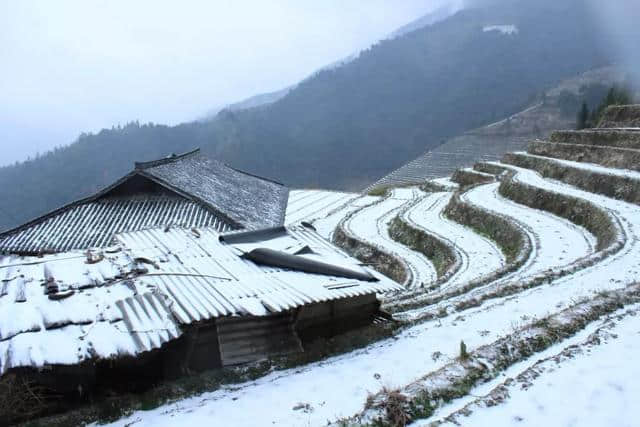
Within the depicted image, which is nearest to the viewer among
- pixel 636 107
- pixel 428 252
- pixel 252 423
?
pixel 252 423

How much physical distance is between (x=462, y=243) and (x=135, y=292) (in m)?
13.8

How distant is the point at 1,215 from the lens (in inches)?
2849

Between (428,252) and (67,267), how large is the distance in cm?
1426

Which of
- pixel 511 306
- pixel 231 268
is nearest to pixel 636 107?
pixel 511 306

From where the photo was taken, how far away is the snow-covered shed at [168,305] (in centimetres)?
440

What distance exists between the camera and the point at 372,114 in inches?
4845

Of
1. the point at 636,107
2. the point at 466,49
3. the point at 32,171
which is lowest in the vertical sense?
the point at 636,107

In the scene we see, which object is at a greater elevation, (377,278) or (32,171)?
(32,171)

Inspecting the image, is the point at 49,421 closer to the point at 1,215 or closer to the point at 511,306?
the point at 511,306

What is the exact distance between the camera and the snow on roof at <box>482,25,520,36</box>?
5876 inches

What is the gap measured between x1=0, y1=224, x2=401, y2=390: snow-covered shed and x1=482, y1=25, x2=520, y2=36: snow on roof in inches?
6732

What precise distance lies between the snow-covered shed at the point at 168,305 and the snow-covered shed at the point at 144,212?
609 cm

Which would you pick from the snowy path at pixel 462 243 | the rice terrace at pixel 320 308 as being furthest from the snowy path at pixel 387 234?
the snowy path at pixel 462 243

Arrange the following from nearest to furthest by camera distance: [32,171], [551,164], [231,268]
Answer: [231,268], [551,164], [32,171]
